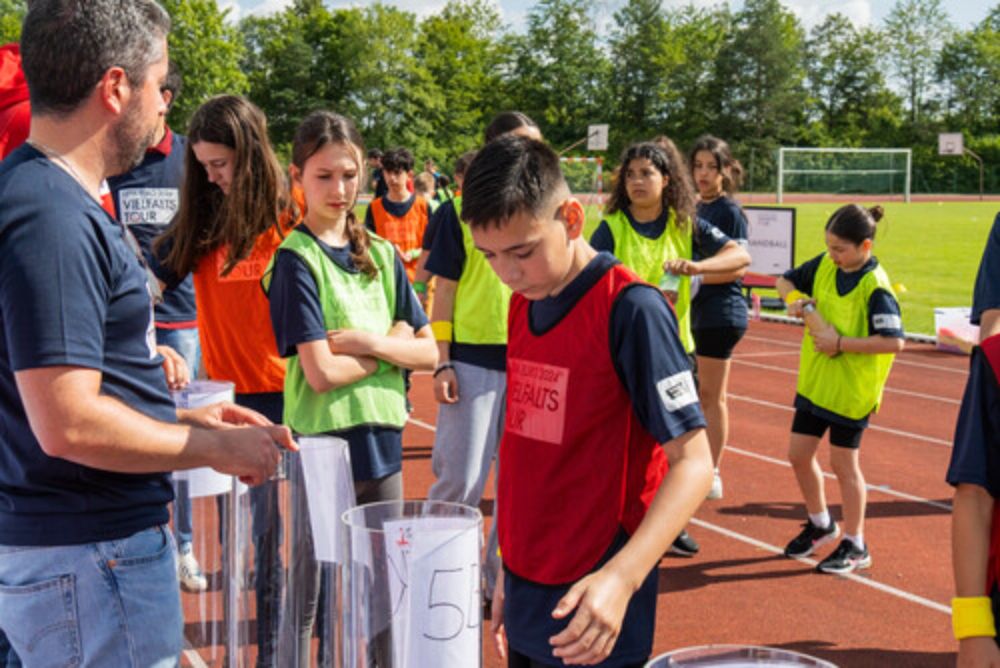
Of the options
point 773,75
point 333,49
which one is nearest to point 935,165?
point 773,75

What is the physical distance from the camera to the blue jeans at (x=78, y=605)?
201 centimetres

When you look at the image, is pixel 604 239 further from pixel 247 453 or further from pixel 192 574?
pixel 247 453

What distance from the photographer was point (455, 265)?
184 inches

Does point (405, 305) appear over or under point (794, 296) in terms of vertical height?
over

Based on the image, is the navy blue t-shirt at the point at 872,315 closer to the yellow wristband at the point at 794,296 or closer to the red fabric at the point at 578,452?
the yellow wristband at the point at 794,296

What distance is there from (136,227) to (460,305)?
162 cm

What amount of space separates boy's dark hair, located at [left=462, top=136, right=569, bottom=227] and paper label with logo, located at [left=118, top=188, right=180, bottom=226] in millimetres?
3057

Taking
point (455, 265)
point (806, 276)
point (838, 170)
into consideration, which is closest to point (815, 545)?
point (806, 276)

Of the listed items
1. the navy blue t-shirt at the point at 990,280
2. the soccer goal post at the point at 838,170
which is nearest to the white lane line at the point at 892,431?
the navy blue t-shirt at the point at 990,280

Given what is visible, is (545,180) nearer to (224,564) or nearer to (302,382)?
(224,564)

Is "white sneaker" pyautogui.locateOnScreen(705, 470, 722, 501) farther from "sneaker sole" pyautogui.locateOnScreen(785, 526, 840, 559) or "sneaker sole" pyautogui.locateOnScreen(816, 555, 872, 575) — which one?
"sneaker sole" pyautogui.locateOnScreen(816, 555, 872, 575)

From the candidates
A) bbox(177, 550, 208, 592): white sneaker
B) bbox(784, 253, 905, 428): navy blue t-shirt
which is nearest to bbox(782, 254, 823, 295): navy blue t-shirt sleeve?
bbox(784, 253, 905, 428): navy blue t-shirt

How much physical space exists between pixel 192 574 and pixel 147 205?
279 centimetres

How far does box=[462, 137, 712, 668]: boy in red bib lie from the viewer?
214cm
